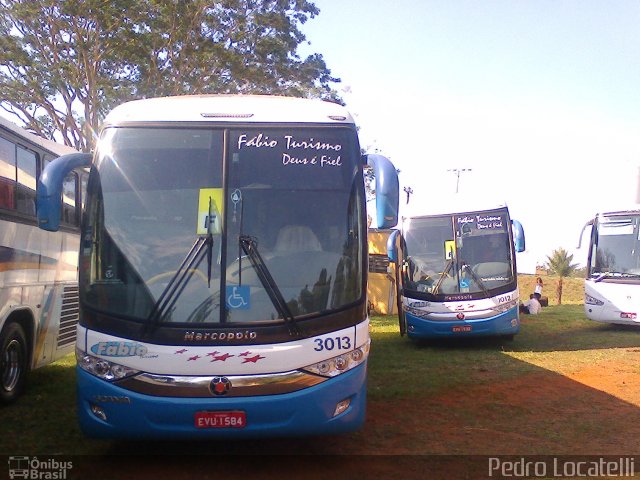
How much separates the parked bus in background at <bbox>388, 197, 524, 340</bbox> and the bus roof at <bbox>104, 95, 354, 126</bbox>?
23.8ft

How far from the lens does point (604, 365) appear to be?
11.2m

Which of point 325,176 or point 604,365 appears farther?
point 604,365

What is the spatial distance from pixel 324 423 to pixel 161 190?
7.83 feet

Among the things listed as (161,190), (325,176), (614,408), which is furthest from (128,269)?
(614,408)

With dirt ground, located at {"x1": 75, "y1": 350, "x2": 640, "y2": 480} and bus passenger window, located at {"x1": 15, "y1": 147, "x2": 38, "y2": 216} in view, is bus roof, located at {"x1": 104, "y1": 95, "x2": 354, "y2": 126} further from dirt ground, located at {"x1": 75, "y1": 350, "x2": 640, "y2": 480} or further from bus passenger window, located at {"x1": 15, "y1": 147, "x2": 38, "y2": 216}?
dirt ground, located at {"x1": 75, "y1": 350, "x2": 640, "y2": 480}

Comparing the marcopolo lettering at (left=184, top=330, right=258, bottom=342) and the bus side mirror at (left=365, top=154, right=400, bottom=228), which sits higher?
the bus side mirror at (left=365, top=154, right=400, bottom=228)

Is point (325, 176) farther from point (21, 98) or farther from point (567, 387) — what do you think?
point (21, 98)

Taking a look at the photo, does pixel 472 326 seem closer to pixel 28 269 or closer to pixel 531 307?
pixel 28 269

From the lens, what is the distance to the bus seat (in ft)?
18.1

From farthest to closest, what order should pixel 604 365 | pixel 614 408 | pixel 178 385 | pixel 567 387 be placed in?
pixel 604 365 < pixel 567 387 < pixel 614 408 < pixel 178 385

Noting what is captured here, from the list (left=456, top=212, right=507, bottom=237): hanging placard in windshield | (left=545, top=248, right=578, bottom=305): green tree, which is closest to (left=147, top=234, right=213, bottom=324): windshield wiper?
(left=456, top=212, right=507, bottom=237): hanging placard in windshield

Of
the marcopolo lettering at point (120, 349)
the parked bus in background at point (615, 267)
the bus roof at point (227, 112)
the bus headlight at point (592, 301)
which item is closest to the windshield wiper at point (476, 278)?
the parked bus in background at point (615, 267)

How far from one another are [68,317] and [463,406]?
18.6 feet

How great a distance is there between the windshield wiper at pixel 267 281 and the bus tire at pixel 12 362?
367cm
